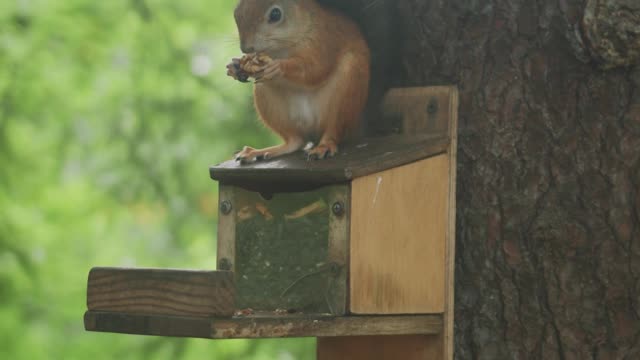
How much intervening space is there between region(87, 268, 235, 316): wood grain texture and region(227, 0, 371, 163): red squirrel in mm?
531

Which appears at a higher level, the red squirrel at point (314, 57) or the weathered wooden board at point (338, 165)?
the red squirrel at point (314, 57)

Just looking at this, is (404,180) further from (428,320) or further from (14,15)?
(14,15)

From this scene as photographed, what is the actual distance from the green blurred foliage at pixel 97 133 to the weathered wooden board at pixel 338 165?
3493 mm

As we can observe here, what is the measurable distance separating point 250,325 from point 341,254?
1.15ft

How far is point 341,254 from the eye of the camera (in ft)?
8.42

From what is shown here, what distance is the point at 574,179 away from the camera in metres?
2.73

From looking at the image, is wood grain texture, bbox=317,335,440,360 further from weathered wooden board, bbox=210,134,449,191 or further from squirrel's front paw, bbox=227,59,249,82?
squirrel's front paw, bbox=227,59,249,82

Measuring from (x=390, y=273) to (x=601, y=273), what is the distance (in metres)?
0.52

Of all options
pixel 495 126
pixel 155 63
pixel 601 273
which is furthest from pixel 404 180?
pixel 155 63

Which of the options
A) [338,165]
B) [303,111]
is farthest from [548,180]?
[303,111]

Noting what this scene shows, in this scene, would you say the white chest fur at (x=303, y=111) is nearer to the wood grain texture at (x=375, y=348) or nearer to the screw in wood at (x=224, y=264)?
A: the screw in wood at (x=224, y=264)

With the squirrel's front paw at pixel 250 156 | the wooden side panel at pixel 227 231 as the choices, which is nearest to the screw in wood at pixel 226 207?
the wooden side panel at pixel 227 231

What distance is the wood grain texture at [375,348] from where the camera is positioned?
8.98ft

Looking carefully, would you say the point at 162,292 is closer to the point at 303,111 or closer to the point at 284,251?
the point at 284,251
